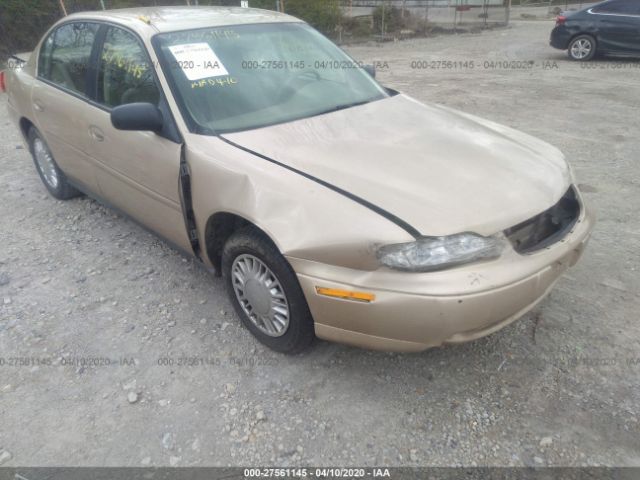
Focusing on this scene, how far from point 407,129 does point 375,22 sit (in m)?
15.5

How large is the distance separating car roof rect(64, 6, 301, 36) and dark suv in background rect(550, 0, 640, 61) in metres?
9.40

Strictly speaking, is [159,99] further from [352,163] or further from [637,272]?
[637,272]

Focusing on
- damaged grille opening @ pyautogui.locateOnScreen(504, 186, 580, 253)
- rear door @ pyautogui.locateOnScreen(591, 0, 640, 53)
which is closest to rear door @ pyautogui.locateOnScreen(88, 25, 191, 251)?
damaged grille opening @ pyautogui.locateOnScreen(504, 186, 580, 253)

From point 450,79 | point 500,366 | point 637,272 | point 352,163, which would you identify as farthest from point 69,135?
point 450,79

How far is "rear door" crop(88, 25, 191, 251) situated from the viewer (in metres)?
2.77

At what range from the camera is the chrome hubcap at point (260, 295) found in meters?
2.42

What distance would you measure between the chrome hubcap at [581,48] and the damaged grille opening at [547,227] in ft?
32.3

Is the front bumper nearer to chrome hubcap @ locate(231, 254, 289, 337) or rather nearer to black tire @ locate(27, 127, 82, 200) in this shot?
chrome hubcap @ locate(231, 254, 289, 337)

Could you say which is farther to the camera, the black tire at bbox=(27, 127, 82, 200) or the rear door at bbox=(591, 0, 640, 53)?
the rear door at bbox=(591, 0, 640, 53)

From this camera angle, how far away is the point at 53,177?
14.6 ft

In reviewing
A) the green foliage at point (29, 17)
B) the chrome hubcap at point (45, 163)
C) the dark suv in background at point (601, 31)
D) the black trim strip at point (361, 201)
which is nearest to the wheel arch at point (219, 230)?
the black trim strip at point (361, 201)

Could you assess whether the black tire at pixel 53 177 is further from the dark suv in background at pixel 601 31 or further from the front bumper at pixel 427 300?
the dark suv in background at pixel 601 31

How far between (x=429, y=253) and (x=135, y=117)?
1.69m

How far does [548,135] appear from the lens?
590 centimetres
